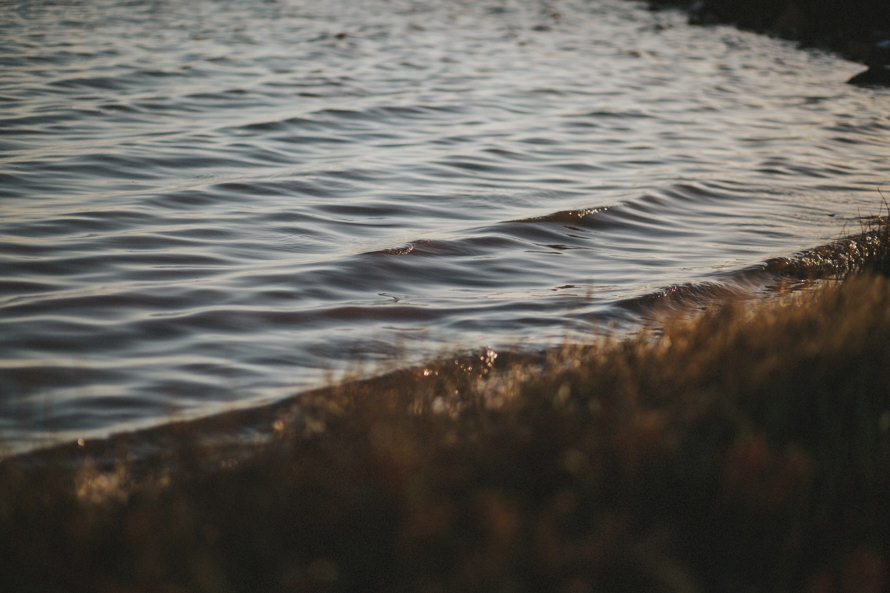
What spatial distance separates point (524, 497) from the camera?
7.24ft

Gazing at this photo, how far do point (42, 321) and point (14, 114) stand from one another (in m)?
5.58

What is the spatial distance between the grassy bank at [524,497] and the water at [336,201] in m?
0.48

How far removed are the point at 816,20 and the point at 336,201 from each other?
2439 cm

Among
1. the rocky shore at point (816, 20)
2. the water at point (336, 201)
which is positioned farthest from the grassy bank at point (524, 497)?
the rocky shore at point (816, 20)

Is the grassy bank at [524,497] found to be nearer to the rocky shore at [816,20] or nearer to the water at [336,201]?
the water at [336,201]

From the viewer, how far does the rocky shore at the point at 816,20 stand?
2366cm

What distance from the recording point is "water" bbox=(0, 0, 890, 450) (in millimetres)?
4273

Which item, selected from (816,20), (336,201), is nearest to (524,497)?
(336,201)

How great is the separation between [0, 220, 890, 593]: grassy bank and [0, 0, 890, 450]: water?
0.48 metres

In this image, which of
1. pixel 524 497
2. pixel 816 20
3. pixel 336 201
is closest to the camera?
pixel 524 497

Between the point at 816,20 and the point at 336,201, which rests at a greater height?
the point at 816,20

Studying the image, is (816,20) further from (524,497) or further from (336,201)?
(524,497)

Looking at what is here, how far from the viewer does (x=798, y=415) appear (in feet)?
8.61

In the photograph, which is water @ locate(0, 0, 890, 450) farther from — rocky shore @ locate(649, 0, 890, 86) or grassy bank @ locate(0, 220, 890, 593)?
rocky shore @ locate(649, 0, 890, 86)
